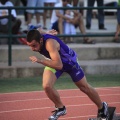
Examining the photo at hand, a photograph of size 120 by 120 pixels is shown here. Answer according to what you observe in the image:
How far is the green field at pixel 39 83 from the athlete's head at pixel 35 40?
158 inches

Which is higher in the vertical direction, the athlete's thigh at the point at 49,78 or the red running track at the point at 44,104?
the athlete's thigh at the point at 49,78

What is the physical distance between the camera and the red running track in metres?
9.88

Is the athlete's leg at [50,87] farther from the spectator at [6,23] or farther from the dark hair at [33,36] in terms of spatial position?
the spectator at [6,23]

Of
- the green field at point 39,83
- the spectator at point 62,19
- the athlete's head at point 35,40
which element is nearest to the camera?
the athlete's head at point 35,40

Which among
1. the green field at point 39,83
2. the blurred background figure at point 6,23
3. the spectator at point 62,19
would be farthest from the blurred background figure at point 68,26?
the green field at point 39,83

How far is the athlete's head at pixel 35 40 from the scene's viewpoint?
8.53m

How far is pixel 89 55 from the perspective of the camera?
50.9ft

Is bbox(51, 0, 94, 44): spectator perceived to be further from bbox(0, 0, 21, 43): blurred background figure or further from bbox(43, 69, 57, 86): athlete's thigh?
bbox(43, 69, 57, 86): athlete's thigh

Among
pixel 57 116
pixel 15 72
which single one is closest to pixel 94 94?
pixel 57 116

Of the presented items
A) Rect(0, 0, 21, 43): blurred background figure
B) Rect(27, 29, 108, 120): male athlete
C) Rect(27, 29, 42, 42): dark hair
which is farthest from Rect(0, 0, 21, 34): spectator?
Rect(27, 29, 42, 42): dark hair

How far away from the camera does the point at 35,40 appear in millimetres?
8539

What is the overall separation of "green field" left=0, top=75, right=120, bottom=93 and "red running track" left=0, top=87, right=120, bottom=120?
52 cm

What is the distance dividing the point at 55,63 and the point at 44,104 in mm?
2567

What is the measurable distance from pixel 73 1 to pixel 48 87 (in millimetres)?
8391
